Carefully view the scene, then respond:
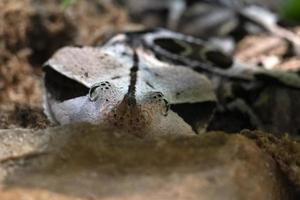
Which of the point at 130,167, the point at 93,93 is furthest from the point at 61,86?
the point at 130,167

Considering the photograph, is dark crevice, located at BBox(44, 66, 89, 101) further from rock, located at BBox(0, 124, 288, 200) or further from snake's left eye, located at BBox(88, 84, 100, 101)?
rock, located at BBox(0, 124, 288, 200)

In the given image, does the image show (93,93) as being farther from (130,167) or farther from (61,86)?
(130,167)

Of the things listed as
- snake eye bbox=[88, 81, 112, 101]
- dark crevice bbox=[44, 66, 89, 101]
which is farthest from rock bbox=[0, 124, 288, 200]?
dark crevice bbox=[44, 66, 89, 101]

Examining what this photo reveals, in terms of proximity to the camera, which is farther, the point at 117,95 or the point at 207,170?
the point at 117,95

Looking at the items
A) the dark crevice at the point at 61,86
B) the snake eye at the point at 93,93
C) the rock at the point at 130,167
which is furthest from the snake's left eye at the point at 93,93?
the rock at the point at 130,167

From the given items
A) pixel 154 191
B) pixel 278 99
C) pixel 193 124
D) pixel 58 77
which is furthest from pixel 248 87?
pixel 154 191

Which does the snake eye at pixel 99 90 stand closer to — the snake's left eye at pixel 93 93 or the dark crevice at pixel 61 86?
the snake's left eye at pixel 93 93

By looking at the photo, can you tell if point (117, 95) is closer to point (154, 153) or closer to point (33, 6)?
point (154, 153)

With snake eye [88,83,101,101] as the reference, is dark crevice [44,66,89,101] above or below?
below
